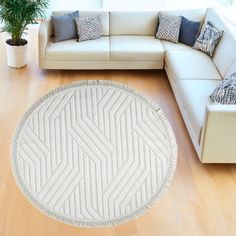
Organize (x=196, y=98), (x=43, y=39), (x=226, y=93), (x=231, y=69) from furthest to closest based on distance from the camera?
(x=43, y=39)
(x=231, y=69)
(x=196, y=98)
(x=226, y=93)

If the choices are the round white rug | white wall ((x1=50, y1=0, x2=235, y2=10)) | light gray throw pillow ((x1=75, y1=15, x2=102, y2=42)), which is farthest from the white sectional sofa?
the round white rug

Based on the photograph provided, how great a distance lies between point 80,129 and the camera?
1269 millimetres

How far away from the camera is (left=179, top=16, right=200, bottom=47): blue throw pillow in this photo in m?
5.02

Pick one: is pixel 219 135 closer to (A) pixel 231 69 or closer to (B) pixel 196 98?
(B) pixel 196 98

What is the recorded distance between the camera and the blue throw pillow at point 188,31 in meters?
5.02

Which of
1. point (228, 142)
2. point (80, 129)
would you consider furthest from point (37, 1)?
point (80, 129)

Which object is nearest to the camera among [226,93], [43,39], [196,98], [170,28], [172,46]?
[226,93]

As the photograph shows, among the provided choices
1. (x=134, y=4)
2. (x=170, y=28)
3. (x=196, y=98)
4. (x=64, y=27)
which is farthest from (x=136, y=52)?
(x=134, y=4)

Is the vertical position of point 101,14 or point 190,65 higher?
point 101,14

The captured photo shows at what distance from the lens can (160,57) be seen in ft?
15.9

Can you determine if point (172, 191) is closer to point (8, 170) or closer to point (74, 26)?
point (8, 170)

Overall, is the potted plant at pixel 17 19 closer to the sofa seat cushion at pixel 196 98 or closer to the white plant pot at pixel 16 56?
the white plant pot at pixel 16 56

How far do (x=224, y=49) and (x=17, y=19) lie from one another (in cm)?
229

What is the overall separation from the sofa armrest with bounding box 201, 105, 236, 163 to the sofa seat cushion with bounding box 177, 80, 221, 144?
0.54 feet
